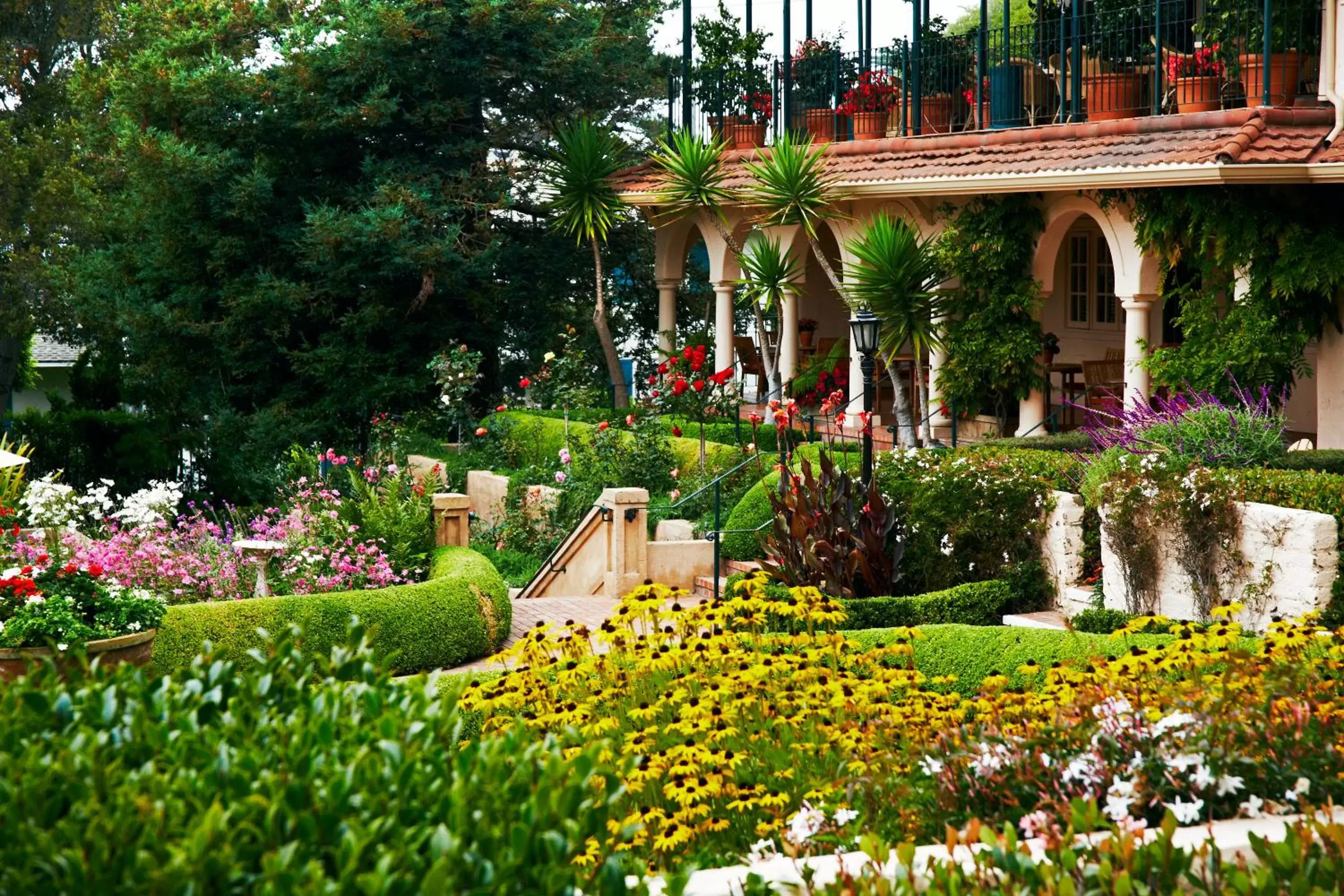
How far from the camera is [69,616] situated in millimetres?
9062

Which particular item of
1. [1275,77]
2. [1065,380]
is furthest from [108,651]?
[1065,380]

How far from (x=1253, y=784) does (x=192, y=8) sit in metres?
23.6

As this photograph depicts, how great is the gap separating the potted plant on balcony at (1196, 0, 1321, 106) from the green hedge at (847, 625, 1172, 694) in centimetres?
734

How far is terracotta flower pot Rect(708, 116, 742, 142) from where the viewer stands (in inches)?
874

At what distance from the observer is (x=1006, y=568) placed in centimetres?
1174

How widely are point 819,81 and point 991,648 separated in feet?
43.4

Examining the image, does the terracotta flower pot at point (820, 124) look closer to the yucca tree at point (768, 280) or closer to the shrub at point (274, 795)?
the yucca tree at point (768, 280)

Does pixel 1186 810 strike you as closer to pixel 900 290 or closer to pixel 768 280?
pixel 900 290

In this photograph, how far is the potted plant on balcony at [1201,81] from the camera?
15.6m

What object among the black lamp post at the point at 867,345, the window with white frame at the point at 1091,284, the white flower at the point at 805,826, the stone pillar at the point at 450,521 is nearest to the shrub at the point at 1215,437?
the black lamp post at the point at 867,345

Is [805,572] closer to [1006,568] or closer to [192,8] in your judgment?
[1006,568]

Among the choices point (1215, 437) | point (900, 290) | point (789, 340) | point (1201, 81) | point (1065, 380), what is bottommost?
point (1215, 437)

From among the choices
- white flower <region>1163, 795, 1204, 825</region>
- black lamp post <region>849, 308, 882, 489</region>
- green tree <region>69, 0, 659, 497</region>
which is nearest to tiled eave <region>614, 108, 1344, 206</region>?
black lamp post <region>849, 308, 882, 489</region>

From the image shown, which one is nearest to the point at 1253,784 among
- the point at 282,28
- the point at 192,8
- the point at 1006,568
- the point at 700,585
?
the point at 1006,568
